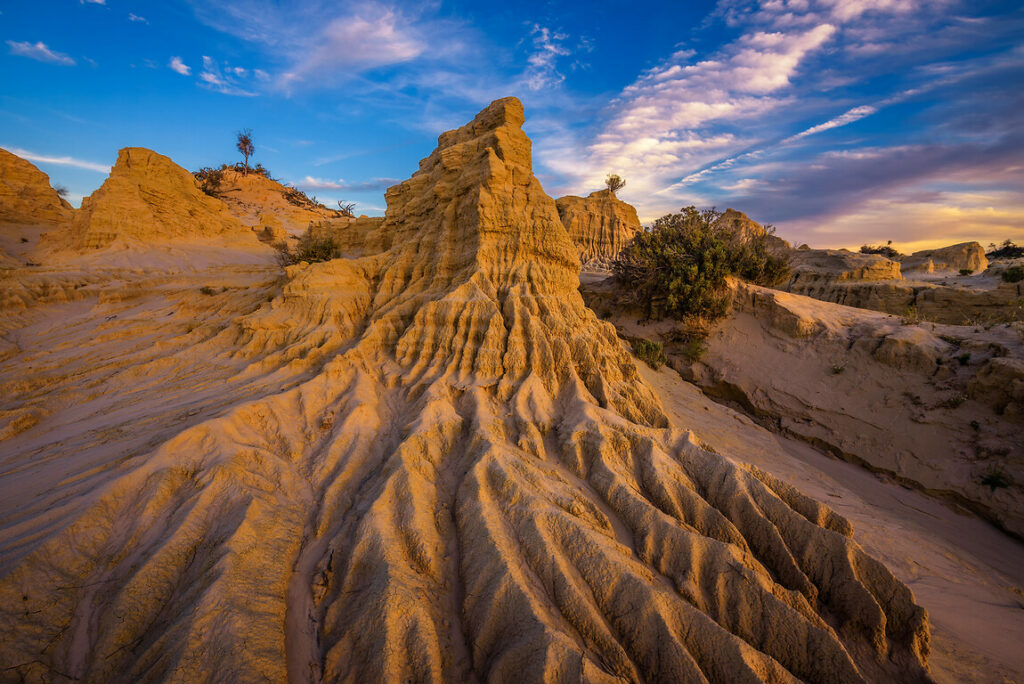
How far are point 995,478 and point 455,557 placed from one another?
12088 millimetres

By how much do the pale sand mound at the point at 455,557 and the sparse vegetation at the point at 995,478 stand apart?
6.52 metres

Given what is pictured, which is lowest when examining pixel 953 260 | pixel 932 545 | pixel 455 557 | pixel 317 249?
pixel 932 545

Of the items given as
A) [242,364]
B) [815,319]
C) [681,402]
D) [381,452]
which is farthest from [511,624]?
[815,319]

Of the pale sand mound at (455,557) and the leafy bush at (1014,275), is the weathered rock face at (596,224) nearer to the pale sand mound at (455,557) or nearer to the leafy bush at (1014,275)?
the leafy bush at (1014,275)


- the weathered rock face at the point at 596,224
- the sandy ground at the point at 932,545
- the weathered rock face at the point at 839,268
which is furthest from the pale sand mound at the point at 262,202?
the weathered rock face at the point at 839,268

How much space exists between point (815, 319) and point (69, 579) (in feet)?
64.3

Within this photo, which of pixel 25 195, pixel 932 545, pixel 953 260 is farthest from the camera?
pixel 953 260

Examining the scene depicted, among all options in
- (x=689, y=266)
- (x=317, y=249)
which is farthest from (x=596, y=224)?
(x=317, y=249)

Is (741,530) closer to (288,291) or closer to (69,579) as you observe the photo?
(69,579)

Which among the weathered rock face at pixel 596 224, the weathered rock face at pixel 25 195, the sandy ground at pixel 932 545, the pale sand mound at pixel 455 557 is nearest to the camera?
the pale sand mound at pixel 455 557

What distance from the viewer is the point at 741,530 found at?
5.38 m

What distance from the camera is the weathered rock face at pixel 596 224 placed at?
43.6 metres

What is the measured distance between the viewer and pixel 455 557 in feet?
16.0

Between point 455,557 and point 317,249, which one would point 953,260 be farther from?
point 317,249
